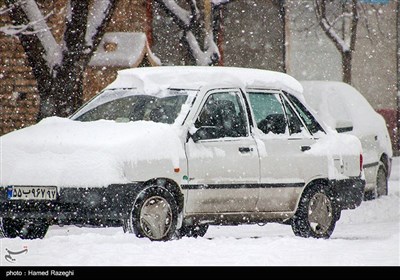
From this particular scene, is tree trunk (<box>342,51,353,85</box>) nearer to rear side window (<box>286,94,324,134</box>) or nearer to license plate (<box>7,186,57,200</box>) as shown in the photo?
rear side window (<box>286,94,324,134</box>)

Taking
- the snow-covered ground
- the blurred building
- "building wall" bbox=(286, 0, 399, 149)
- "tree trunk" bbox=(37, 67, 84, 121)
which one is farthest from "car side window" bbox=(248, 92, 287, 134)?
"building wall" bbox=(286, 0, 399, 149)

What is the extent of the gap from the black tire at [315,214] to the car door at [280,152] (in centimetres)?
18

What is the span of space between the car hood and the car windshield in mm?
340

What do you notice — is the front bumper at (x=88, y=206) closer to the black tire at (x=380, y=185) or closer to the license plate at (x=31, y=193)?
the license plate at (x=31, y=193)

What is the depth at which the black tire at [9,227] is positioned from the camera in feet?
35.3

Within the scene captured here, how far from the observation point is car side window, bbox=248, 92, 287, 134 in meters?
11.7

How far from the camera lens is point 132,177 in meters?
10.1

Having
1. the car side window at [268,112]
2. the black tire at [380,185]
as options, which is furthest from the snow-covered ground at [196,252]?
the black tire at [380,185]

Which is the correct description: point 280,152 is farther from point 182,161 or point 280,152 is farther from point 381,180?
point 381,180

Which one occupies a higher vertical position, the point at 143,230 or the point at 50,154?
the point at 50,154

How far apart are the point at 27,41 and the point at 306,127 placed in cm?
542
